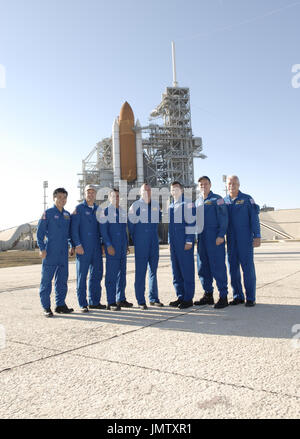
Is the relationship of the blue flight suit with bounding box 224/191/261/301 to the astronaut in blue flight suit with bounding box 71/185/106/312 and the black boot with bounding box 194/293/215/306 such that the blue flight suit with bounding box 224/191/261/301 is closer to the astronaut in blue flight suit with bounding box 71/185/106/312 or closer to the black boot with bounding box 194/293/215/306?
the black boot with bounding box 194/293/215/306

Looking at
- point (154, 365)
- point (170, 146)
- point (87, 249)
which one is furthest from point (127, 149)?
point (154, 365)

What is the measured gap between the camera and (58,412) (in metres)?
1.84

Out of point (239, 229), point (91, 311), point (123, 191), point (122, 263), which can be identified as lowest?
point (91, 311)

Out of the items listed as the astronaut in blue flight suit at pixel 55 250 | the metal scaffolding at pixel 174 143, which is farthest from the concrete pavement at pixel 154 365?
the metal scaffolding at pixel 174 143

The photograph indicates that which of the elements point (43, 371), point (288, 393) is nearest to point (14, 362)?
point (43, 371)

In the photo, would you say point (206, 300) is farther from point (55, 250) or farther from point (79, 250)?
point (55, 250)

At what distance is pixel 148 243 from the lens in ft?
16.2

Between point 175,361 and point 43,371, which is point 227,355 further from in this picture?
point 43,371

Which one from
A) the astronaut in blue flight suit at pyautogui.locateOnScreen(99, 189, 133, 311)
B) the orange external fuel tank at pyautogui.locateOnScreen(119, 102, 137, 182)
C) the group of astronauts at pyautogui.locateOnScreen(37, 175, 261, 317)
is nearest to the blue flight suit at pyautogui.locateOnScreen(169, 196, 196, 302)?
the group of astronauts at pyautogui.locateOnScreen(37, 175, 261, 317)

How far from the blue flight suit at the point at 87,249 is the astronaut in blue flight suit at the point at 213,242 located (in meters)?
1.47

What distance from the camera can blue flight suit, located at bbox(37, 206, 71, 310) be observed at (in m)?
4.69

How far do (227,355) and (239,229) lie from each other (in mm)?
2576

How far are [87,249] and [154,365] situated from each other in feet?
8.79

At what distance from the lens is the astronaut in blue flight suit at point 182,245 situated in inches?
191
